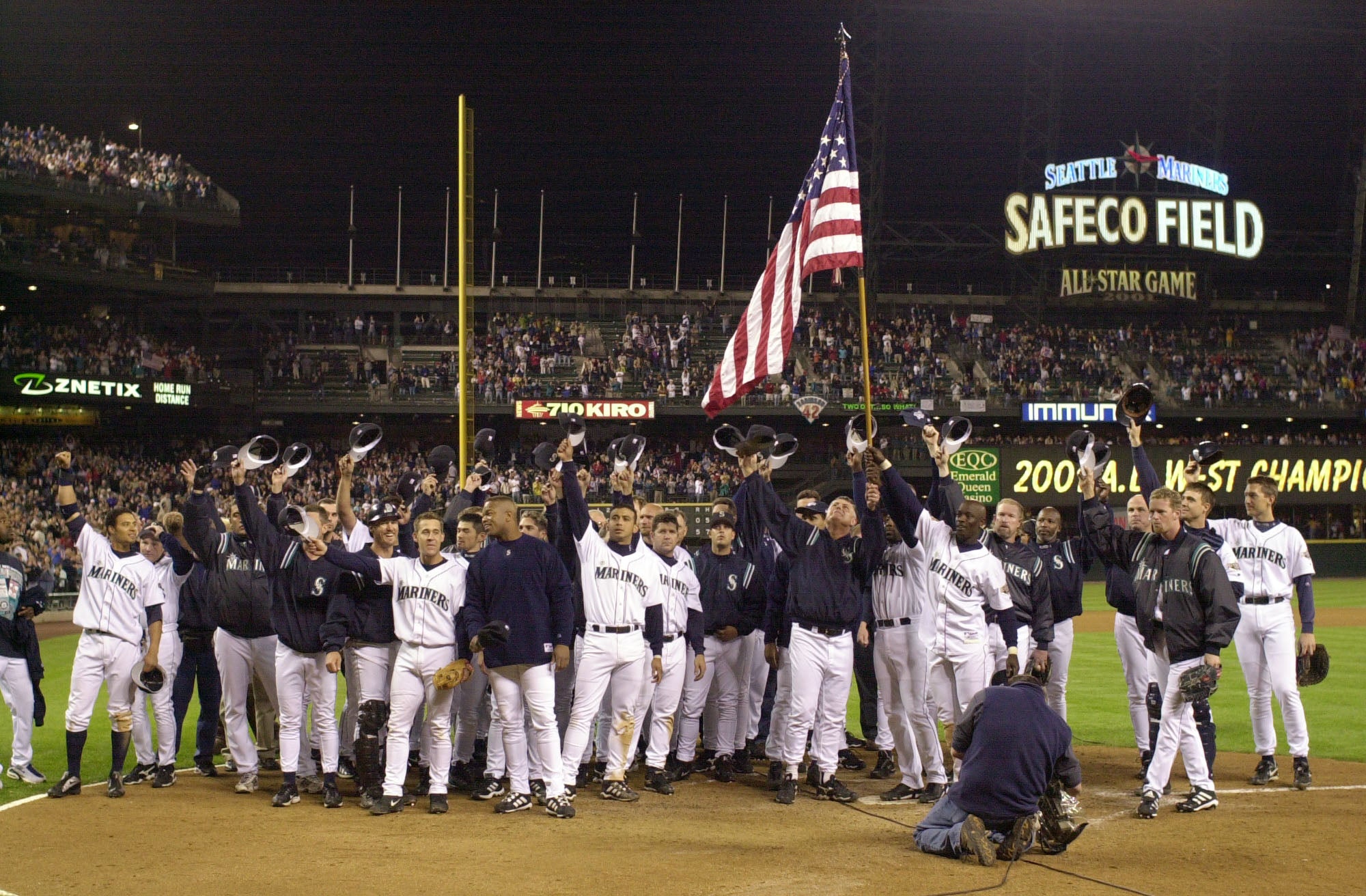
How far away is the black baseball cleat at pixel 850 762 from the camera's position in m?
9.94

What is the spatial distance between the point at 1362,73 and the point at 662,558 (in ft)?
144

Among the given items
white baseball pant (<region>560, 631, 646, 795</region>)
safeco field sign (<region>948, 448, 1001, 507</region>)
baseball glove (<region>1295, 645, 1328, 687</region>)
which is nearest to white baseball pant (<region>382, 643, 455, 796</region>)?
white baseball pant (<region>560, 631, 646, 795</region>)

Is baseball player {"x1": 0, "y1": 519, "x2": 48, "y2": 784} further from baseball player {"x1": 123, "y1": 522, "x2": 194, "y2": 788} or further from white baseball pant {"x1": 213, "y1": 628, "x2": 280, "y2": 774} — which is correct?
white baseball pant {"x1": 213, "y1": 628, "x2": 280, "y2": 774}

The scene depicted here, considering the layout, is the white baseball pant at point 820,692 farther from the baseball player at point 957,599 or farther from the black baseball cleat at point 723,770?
the black baseball cleat at point 723,770

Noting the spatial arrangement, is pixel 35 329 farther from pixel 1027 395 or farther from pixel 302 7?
pixel 1027 395

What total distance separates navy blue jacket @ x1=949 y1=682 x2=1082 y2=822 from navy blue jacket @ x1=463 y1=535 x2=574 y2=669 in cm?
292

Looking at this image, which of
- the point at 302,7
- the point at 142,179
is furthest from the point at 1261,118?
the point at 142,179

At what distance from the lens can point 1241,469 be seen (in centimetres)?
3516

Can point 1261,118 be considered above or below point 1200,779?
above

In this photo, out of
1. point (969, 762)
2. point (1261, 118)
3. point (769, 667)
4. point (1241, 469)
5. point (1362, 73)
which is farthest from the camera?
point (1261, 118)

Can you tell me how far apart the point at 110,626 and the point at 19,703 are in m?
1.27

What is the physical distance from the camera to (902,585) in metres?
8.53

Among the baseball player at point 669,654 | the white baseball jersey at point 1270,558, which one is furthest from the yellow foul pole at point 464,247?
the white baseball jersey at point 1270,558

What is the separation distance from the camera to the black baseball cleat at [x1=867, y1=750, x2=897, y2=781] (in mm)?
9547
